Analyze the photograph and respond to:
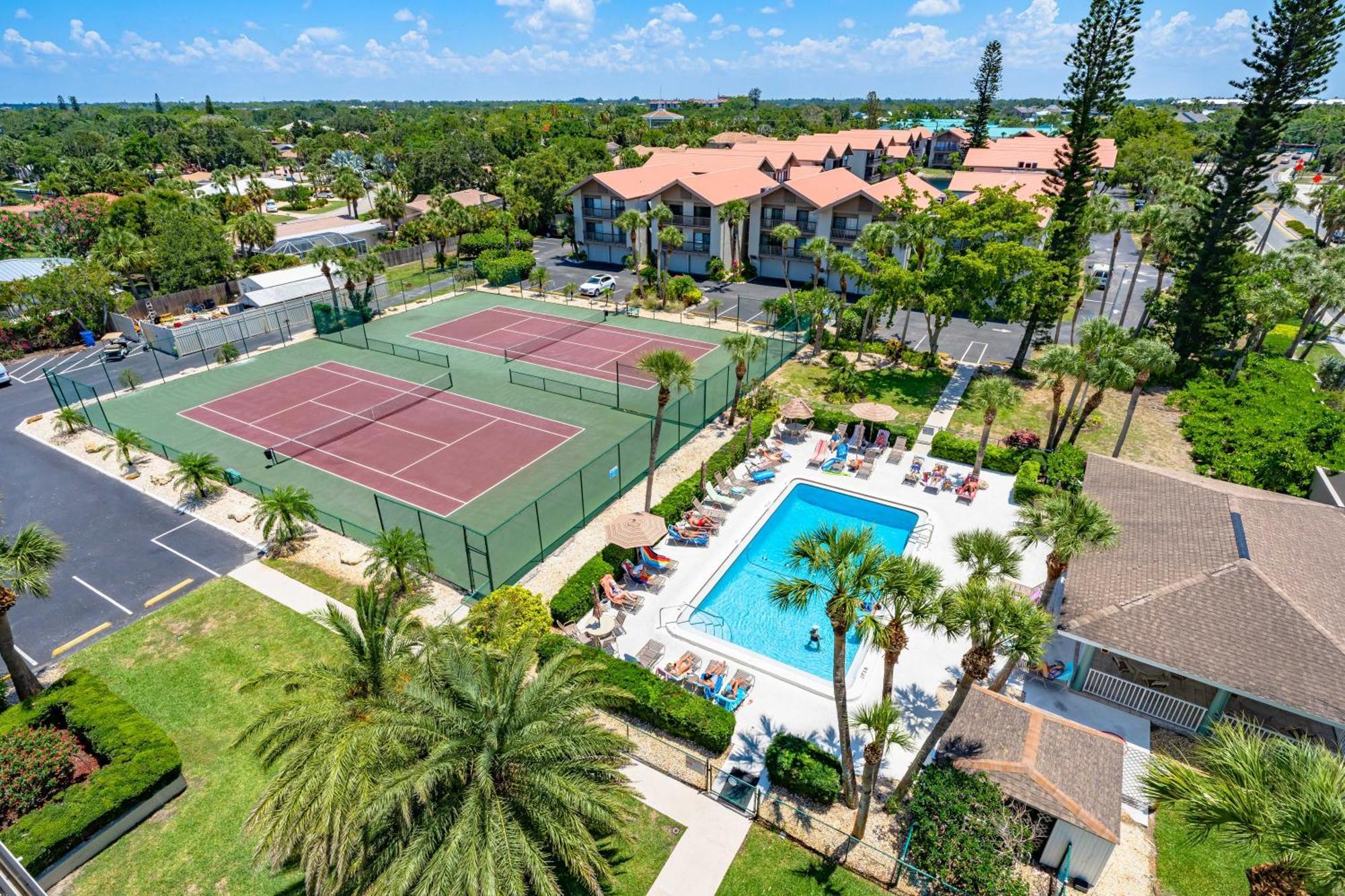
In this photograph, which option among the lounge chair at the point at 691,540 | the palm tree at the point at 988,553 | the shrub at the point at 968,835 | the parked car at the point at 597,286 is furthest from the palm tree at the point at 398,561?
the parked car at the point at 597,286

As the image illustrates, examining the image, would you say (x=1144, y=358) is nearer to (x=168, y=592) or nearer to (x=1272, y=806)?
(x=1272, y=806)

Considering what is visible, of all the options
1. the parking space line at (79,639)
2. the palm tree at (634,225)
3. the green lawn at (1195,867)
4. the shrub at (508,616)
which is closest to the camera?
the green lawn at (1195,867)

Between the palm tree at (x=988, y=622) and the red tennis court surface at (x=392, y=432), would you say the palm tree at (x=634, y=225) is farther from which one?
the palm tree at (x=988, y=622)

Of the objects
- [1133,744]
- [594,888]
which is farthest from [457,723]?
[1133,744]

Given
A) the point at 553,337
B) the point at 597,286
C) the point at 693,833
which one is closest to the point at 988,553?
the point at 693,833

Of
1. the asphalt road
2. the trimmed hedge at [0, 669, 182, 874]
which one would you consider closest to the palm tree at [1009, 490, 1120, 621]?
the trimmed hedge at [0, 669, 182, 874]

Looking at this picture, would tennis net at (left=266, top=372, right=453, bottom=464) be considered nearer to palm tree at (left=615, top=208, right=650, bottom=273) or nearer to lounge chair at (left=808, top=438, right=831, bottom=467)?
lounge chair at (left=808, top=438, right=831, bottom=467)
